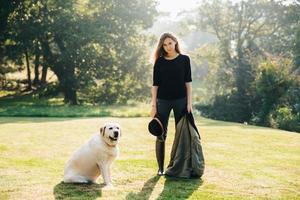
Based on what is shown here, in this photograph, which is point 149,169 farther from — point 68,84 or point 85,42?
point 68,84

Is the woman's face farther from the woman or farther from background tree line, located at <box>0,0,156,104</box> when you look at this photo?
background tree line, located at <box>0,0,156,104</box>

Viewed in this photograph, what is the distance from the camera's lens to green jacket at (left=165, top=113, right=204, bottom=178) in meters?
7.16

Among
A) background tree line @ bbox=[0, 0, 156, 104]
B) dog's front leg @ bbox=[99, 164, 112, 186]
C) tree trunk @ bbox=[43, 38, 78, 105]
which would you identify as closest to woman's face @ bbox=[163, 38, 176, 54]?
dog's front leg @ bbox=[99, 164, 112, 186]

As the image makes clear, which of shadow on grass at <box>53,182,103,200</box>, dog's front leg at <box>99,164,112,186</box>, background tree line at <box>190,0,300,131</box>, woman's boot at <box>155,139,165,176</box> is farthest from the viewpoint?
background tree line at <box>190,0,300,131</box>

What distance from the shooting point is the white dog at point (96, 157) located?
647 cm

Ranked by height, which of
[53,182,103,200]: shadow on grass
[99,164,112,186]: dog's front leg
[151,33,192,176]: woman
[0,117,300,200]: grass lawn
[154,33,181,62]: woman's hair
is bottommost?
[0,117,300,200]: grass lawn

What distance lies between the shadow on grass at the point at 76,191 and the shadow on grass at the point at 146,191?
17.4 inches

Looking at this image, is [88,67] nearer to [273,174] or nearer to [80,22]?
[80,22]

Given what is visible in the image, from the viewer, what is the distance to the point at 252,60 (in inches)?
1072

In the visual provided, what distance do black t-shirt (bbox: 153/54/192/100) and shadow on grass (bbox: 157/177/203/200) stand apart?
1.32 m

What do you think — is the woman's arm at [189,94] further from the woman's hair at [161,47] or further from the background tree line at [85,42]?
the background tree line at [85,42]

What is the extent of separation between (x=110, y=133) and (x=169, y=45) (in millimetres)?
1695

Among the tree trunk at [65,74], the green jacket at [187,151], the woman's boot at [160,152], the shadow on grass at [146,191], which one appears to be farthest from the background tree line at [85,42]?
the shadow on grass at [146,191]

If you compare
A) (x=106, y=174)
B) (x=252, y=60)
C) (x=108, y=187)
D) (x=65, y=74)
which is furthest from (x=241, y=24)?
(x=108, y=187)
